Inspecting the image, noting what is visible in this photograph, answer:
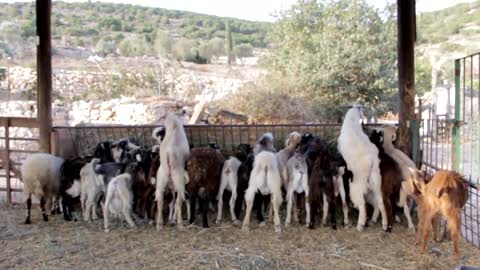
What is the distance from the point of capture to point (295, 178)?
242 inches

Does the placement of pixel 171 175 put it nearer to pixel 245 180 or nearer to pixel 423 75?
pixel 245 180

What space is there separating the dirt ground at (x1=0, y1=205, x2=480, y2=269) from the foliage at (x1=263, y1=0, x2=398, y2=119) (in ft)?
36.4

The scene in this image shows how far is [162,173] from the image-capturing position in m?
6.16

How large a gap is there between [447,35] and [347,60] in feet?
46.6

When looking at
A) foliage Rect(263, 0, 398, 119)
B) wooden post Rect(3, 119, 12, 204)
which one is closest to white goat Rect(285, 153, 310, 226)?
wooden post Rect(3, 119, 12, 204)

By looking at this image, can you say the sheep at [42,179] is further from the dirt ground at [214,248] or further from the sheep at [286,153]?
the sheep at [286,153]

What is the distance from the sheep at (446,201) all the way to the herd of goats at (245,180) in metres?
0.46

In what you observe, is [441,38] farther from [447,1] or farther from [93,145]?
[93,145]

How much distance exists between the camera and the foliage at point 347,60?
16.9 metres

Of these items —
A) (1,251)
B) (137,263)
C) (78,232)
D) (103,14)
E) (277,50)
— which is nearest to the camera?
(137,263)

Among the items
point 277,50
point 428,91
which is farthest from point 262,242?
point 428,91

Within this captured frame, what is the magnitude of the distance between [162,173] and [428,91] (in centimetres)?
1757

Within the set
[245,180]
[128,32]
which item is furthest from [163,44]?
[245,180]

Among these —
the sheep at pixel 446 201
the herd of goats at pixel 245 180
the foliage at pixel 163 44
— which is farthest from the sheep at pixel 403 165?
the foliage at pixel 163 44
